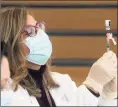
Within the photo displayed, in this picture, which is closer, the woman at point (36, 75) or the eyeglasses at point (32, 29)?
the woman at point (36, 75)

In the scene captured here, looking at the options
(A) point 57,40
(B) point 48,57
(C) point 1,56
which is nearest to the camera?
(C) point 1,56

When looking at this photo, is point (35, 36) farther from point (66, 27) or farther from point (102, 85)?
point (66, 27)

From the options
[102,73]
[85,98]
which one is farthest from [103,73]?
[85,98]

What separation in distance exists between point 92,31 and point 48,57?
148 centimetres

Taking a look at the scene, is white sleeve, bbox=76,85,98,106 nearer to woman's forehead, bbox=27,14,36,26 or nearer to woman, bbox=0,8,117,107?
woman, bbox=0,8,117,107

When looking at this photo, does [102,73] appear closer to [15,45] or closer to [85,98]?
[85,98]

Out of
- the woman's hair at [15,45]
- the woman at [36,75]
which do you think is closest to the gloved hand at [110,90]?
the woman at [36,75]

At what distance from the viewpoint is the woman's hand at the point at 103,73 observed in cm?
133

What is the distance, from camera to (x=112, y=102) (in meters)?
1.29

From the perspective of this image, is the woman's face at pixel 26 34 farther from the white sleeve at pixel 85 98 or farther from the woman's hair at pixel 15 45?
the white sleeve at pixel 85 98

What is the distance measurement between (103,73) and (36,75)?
0.23 meters

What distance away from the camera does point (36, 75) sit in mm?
1460

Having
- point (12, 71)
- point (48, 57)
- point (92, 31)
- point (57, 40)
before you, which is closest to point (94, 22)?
point (92, 31)

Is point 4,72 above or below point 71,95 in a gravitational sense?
above
